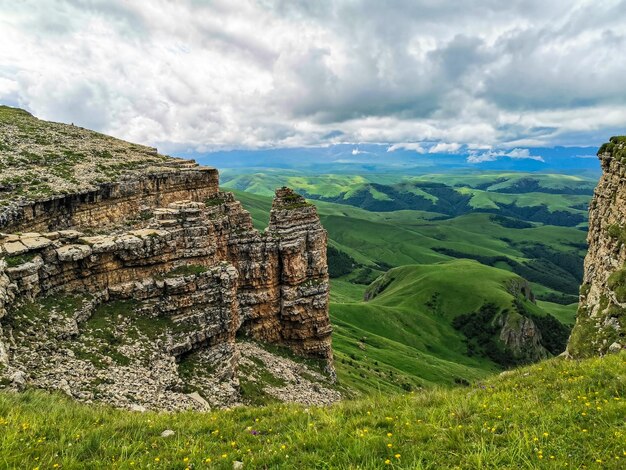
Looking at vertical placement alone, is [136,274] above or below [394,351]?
above

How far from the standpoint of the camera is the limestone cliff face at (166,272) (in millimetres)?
29578

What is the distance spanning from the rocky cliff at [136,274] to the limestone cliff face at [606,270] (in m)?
32.6

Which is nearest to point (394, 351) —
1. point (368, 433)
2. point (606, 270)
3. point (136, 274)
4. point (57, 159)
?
point (606, 270)

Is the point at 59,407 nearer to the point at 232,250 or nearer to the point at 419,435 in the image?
the point at 419,435

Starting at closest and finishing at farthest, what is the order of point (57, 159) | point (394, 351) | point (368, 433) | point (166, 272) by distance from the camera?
1. point (368, 433)
2. point (166, 272)
3. point (57, 159)
4. point (394, 351)

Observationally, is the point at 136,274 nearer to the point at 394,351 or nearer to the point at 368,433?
the point at 368,433

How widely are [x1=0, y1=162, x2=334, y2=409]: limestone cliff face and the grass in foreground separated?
11870 mm

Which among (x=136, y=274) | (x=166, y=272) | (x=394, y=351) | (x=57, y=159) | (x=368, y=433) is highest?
(x=57, y=159)

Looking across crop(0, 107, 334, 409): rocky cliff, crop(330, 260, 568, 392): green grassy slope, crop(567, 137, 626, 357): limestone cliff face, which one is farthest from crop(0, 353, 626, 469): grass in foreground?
crop(330, 260, 568, 392): green grassy slope

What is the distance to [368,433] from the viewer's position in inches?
520

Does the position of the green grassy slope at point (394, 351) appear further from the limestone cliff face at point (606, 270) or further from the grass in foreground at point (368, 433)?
the grass in foreground at point (368, 433)

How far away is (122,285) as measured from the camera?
40.3m

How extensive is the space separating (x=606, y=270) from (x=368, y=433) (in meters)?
36.7

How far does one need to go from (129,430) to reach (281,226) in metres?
56.4
